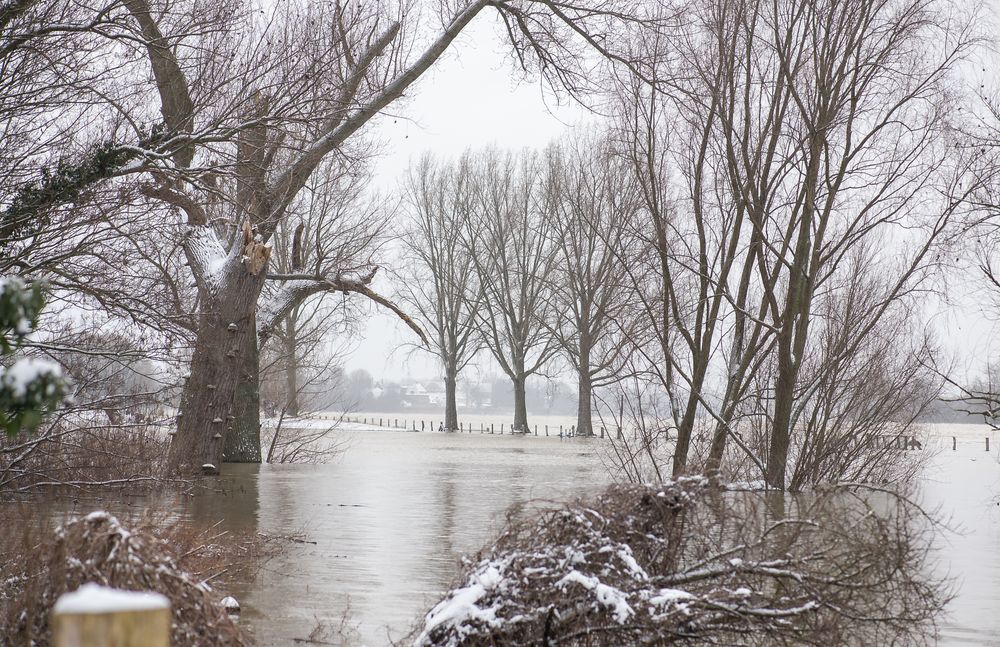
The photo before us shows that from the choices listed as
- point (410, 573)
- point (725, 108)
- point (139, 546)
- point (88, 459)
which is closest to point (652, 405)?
point (725, 108)

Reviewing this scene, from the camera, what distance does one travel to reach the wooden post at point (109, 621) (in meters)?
2.10

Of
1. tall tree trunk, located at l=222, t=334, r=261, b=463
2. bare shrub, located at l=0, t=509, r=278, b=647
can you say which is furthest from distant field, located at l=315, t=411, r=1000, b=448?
bare shrub, located at l=0, t=509, r=278, b=647

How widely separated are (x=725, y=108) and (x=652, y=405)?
442 cm

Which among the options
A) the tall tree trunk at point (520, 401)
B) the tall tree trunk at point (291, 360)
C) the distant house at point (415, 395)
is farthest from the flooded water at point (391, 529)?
the distant house at point (415, 395)

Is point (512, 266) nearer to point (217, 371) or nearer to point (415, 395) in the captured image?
point (217, 371)

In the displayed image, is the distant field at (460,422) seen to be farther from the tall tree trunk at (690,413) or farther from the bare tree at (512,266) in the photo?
the tall tree trunk at (690,413)

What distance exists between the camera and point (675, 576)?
5.72 m

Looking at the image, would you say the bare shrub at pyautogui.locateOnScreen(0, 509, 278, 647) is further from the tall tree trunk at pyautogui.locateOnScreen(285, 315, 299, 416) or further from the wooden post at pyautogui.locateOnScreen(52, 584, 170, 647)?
the tall tree trunk at pyautogui.locateOnScreen(285, 315, 299, 416)

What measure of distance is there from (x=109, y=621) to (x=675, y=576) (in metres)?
4.14

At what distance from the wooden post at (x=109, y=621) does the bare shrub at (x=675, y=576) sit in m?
3.14

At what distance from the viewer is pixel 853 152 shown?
1323 centimetres

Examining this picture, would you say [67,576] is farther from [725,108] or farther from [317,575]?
[725,108]

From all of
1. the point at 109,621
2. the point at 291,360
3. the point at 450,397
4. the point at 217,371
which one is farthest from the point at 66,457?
the point at 450,397

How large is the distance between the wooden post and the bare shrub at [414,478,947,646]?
3143 millimetres
